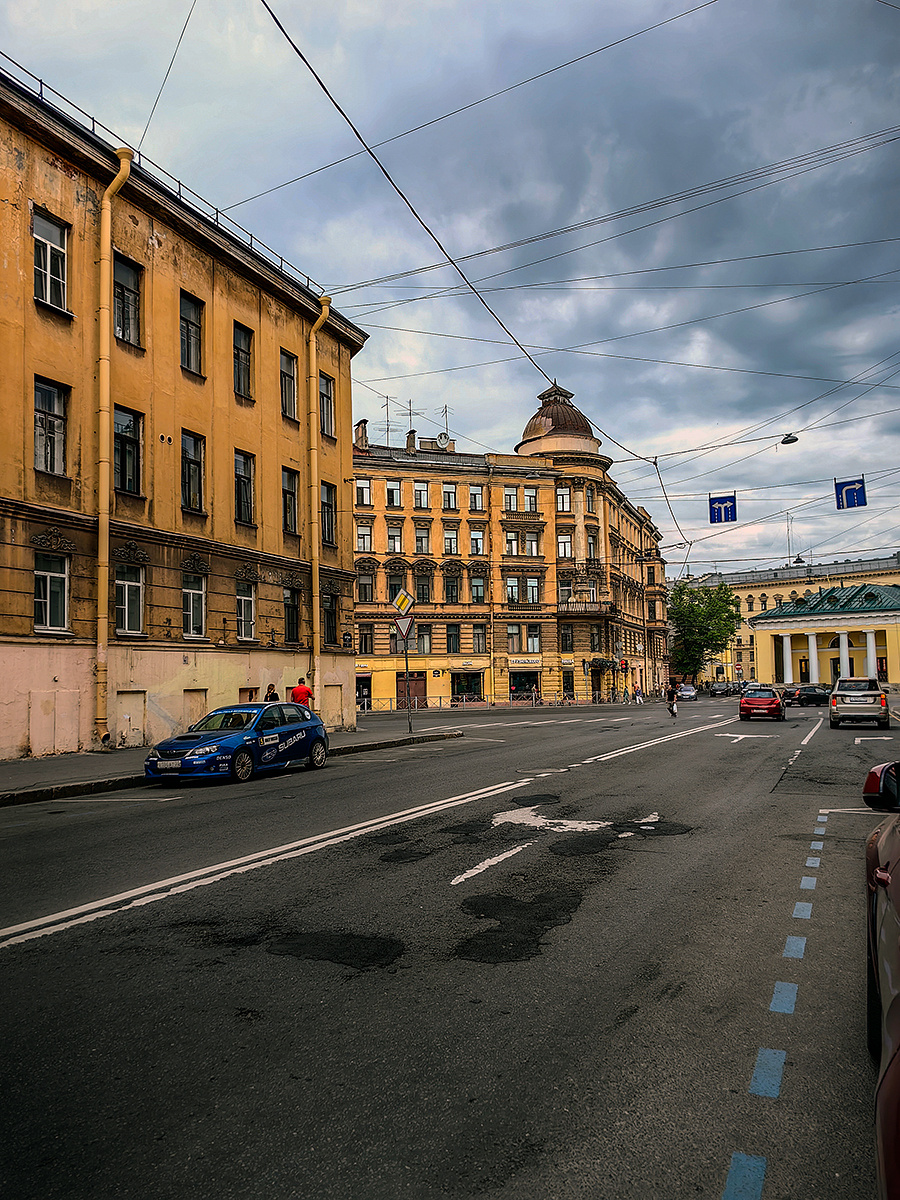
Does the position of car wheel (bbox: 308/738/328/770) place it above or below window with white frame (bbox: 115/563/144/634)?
below

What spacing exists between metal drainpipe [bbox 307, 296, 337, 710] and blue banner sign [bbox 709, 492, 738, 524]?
1324 cm

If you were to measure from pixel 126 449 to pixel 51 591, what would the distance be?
4181 millimetres

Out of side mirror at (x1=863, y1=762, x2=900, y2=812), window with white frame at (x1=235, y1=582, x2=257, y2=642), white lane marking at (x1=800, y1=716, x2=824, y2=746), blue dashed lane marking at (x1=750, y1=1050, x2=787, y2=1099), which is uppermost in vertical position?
window with white frame at (x1=235, y1=582, x2=257, y2=642)

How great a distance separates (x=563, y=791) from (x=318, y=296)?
22006 millimetres

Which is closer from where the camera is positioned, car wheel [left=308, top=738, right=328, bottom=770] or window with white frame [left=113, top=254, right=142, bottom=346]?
car wheel [left=308, top=738, right=328, bottom=770]

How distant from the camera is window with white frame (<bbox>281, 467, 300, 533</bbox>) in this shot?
27.0 meters

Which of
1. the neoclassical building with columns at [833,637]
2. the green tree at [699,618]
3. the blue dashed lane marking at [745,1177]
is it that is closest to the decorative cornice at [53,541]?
the blue dashed lane marking at [745,1177]

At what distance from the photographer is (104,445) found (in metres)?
19.4

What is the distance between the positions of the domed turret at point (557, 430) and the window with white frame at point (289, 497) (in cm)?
3704

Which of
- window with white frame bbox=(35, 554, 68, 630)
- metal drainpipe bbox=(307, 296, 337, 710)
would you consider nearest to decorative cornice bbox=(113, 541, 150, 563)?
window with white frame bbox=(35, 554, 68, 630)

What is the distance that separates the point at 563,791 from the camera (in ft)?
40.3

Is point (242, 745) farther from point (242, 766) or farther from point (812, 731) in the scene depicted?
point (812, 731)

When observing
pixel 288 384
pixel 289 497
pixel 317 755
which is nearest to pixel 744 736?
pixel 317 755

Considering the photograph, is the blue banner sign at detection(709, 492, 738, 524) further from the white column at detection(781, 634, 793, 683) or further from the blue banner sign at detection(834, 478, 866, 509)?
the white column at detection(781, 634, 793, 683)
